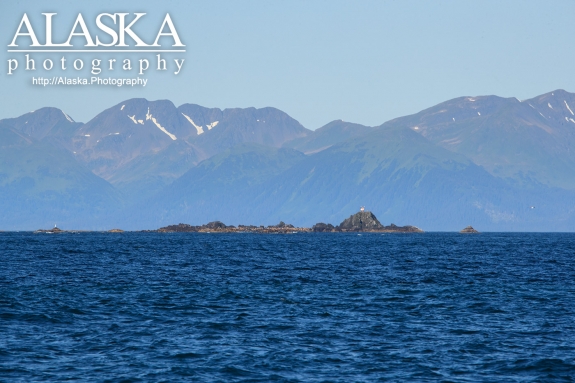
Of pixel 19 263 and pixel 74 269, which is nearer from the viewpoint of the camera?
pixel 74 269

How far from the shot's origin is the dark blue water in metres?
36.5

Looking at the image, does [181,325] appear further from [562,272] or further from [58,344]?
[562,272]

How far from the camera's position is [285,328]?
47.0 meters

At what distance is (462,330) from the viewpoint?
152 ft

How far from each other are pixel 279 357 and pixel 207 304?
747 inches

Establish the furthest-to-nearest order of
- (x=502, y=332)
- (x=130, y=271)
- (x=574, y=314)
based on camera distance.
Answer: (x=130, y=271) < (x=574, y=314) < (x=502, y=332)

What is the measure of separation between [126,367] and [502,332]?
21933mm

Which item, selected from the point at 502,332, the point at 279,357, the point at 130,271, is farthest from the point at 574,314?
the point at 130,271

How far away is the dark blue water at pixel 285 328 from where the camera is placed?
36.5 m

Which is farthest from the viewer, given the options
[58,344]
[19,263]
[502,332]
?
[19,263]

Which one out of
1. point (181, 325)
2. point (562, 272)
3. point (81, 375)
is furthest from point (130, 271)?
point (81, 375)

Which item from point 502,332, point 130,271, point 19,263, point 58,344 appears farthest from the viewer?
point 19,263

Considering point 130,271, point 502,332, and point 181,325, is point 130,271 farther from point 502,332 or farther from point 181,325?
point 502,332

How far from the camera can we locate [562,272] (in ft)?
293
